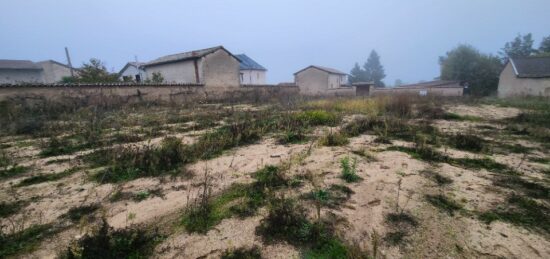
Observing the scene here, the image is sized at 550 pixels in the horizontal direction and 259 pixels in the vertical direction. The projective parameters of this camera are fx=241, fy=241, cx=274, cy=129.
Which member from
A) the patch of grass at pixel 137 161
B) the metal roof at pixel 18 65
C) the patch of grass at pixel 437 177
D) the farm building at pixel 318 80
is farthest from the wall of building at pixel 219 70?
the metal roof at pixel 18 65

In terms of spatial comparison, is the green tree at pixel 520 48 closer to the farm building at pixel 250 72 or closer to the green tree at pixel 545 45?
the green tree at pixel 545 45

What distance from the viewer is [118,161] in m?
4.62

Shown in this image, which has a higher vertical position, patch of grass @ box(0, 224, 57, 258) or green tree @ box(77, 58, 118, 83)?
green tree @ box(77, 58, 118, 83)

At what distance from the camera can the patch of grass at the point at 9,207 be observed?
3.03 m

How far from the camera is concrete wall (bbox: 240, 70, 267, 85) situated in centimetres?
3541

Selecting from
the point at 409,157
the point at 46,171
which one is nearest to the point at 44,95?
the point at 46,171

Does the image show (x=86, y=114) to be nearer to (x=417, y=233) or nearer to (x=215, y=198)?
(x=215, y=198)

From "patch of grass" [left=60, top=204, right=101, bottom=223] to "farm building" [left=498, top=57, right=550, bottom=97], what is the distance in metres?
33.0

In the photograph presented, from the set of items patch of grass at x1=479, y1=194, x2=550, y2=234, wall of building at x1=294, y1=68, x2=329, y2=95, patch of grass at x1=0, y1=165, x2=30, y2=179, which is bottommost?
patch of grass at x1=479, y1=194, x2=550, y2=234

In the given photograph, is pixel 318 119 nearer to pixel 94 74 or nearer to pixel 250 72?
pixel 94 74

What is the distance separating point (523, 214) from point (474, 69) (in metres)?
39.9

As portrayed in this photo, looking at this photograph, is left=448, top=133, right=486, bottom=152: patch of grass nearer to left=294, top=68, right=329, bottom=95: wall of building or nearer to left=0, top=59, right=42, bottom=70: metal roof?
left=294, top=68, right=329, bottom=95: wall of building

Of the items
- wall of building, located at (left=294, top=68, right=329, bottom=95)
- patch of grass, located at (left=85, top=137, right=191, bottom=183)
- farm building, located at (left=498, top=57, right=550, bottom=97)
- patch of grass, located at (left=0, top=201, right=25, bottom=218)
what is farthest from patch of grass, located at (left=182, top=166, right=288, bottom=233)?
farm building, located at (left=498, top=57, right=550, bottom=97)

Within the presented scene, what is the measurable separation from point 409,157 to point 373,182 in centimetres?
161
